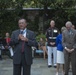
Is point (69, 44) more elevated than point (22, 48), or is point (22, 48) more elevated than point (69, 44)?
point (22, 48)

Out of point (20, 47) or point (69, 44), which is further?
point (69, 44)

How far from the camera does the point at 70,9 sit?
2075 cm

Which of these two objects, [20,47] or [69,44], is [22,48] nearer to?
[20,47]

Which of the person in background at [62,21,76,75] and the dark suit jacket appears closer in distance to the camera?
the dark suit jacket

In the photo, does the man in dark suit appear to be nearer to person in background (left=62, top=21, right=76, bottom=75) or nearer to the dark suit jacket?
the dark suit jacket

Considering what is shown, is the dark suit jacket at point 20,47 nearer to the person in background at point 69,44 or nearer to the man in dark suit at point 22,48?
the man in dark suit at point 22,48

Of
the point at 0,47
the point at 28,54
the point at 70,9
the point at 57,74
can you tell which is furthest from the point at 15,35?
the point at 70,9

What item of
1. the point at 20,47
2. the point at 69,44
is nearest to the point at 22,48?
the point at 20,47

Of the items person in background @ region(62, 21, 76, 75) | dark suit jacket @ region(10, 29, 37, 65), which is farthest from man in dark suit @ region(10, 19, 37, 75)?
person in background @ region(62, 21, 76, 75)

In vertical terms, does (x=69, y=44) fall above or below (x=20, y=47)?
below

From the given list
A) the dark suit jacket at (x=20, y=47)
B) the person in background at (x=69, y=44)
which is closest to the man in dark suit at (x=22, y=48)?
the dark suit jacket at (x=20, y=47)

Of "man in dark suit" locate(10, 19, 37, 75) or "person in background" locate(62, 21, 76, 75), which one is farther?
"person in background" locate(62, 21, 76, 75)

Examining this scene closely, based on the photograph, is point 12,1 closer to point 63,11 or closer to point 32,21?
point 32,21

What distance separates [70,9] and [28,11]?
2948 millimetres
